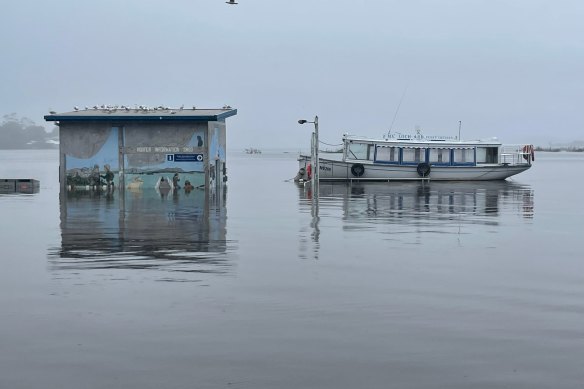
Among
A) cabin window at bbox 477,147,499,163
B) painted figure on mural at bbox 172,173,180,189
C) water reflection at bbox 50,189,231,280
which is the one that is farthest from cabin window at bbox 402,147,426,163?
water reflection at bbox 50,189,231,280

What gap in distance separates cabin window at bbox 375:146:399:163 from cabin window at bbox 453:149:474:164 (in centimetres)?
440

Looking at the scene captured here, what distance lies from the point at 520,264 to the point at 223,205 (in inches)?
742

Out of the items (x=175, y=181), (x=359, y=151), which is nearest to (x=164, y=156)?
(x=175, y=181)

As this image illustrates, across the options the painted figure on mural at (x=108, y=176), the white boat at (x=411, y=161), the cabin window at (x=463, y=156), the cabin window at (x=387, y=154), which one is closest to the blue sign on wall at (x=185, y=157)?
the painted figure on mural at (x=108, y=176)

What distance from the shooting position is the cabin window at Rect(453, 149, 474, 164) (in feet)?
194

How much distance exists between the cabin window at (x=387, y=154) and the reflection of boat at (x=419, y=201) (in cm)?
707

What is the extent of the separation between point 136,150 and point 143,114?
1.90 metres

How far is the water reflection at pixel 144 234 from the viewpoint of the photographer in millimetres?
16656

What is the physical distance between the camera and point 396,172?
5744 cm

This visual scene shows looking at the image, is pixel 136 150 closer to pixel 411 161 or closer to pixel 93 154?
pixel 93 154

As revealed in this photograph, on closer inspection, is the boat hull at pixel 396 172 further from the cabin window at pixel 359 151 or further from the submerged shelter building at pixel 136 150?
the submerged shelter building at pixel 136 150

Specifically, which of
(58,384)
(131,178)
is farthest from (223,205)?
(58,384)

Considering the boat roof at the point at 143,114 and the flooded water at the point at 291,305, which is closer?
the flooded water at the point at 291,305

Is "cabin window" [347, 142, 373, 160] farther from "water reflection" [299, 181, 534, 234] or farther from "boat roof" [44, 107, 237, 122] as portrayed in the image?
"boat roof" [44, 107, 237, 122]
